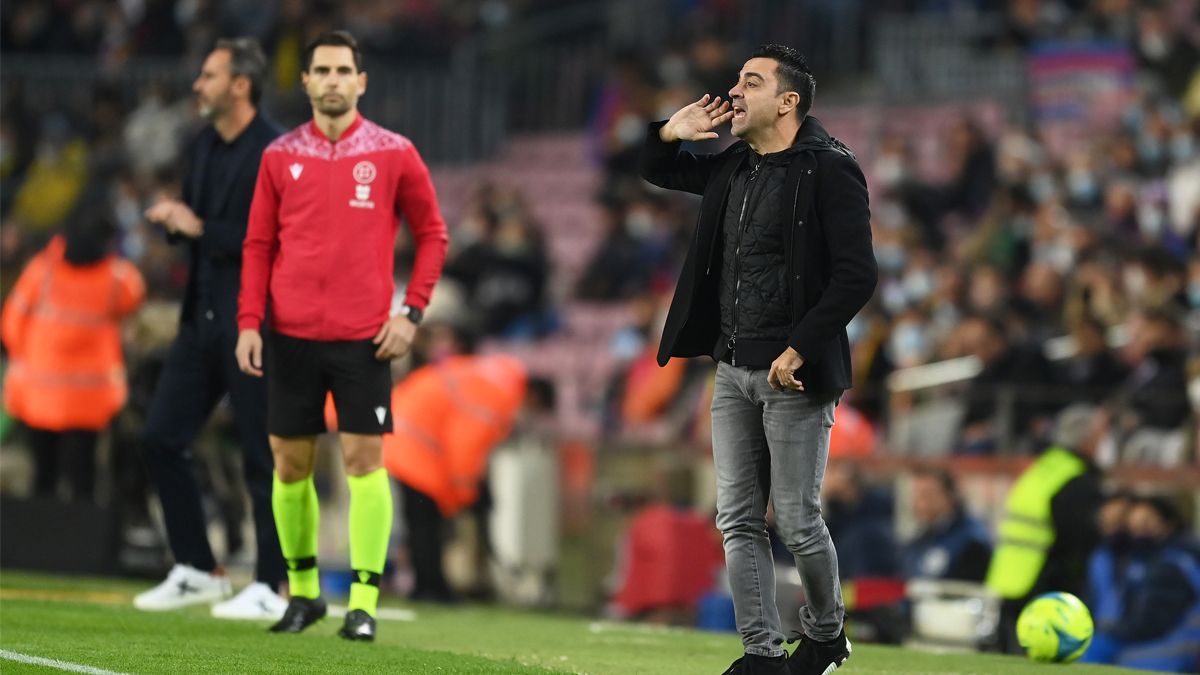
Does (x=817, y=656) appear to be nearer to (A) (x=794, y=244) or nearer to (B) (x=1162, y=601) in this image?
(A) (x=794, y=244)

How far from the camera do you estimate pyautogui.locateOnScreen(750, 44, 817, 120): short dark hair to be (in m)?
7.50

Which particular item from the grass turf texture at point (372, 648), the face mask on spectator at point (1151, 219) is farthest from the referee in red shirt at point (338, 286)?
the face mask on spectator at point (1151, 219)

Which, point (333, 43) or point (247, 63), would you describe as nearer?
point (333, 43)

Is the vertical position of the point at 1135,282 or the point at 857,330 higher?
the point at 1135,282

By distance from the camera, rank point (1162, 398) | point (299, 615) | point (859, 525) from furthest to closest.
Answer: point (859, 525), point (1162, 398), point (299, 615)

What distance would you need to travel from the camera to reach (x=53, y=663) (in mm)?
7496

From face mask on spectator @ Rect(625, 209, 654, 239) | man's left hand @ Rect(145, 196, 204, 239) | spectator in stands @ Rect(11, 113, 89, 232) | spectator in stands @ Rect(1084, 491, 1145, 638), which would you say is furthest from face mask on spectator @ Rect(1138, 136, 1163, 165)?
spectator in stands @ Rect(11, 113, 89, 232)

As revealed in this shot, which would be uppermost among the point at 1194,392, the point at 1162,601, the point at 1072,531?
the point at 1194,392

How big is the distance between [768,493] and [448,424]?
26.7ft

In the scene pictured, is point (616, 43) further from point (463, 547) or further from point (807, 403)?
point (807, 403)

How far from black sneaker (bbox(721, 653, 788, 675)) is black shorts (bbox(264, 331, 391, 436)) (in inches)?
82.4

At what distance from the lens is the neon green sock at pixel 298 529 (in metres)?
9.06

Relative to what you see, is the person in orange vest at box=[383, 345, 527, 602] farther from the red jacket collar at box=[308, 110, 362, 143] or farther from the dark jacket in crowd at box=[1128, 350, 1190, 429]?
the red jacket collar at box=[308, 110, 362, 143]

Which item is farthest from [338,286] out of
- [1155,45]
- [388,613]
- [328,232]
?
[1155,45]
